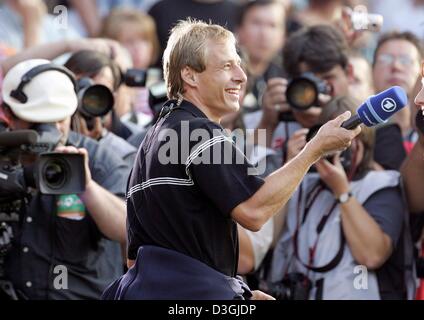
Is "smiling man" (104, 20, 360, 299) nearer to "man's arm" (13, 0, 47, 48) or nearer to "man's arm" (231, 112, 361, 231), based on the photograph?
"man's arm" (231, 112, 361, 231)

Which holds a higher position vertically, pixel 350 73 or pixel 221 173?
pixel 350 73

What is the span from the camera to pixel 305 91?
20.0ft

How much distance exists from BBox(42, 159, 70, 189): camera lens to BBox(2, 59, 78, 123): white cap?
1.06 feet

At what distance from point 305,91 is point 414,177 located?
0.76 m

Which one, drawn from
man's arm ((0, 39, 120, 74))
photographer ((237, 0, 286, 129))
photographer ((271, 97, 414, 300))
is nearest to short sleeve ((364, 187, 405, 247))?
photographer ((271, 97, 414, 300))

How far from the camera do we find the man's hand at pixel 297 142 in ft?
19.2

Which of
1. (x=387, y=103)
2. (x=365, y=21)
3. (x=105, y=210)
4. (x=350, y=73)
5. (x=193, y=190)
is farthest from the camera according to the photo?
(x=350, y=73)

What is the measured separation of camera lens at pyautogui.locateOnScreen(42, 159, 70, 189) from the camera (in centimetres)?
522

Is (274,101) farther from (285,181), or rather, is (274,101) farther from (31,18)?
(31,18)

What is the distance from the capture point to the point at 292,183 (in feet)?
13.9

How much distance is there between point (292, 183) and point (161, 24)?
175 inches

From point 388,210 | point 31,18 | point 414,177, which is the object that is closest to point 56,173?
point 388,210

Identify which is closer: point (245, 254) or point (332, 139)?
point (332, 139)
